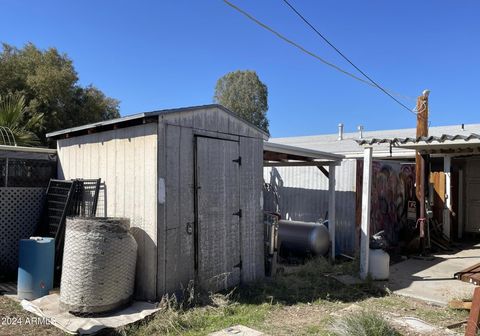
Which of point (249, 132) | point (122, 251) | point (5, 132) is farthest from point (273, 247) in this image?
point (5, 132)

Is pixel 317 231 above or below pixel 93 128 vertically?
below

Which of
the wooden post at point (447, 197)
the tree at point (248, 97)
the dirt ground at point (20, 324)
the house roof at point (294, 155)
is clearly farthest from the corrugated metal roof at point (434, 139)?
the tree at point (248, 97)

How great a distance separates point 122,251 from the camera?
16.9ft

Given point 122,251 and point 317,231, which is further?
point 317,231

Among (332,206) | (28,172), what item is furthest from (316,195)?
(28,172)

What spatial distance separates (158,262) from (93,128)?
2323 mm

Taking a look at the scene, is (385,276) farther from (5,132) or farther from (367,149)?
(5,132)

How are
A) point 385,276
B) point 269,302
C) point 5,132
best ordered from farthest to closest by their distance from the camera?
point 5,132
point 385,276
point 269,302

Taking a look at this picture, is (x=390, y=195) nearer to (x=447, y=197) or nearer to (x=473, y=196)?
(x=447, y=197)

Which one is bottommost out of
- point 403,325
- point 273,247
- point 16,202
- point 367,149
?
point 403,325

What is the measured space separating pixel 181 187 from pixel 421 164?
7096 mm

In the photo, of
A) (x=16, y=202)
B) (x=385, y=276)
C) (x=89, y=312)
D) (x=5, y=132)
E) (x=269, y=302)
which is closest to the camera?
(x=89, y=312)

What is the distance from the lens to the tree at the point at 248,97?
1421 inches

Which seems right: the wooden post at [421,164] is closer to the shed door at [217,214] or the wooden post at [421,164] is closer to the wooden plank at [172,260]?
the shed door at [217,214]
